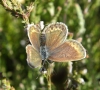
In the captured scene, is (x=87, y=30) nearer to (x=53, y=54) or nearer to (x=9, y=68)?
(x=9, y=68)

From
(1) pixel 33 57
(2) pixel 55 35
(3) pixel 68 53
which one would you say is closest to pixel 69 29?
(2) pixel 55 35

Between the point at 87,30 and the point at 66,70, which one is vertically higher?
the point at 87,30

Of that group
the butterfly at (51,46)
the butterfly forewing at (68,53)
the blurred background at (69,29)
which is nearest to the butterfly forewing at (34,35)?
the butterfly at (51,46)

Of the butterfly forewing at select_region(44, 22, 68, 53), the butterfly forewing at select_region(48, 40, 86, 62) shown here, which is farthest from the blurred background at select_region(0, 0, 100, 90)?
the butterfly forewing at select_region(48, 40, 86, 62)

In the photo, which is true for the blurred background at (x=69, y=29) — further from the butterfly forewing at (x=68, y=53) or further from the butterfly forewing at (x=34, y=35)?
the butterfly forewing at (x=68, y=53)

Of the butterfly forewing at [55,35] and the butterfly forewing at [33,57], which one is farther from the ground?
the butterfly forewing at [55,35]

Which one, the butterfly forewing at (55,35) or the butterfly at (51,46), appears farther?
the butterfly forewing at (55,35)

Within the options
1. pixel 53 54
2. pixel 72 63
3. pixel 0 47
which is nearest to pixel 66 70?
pixel 72 63
